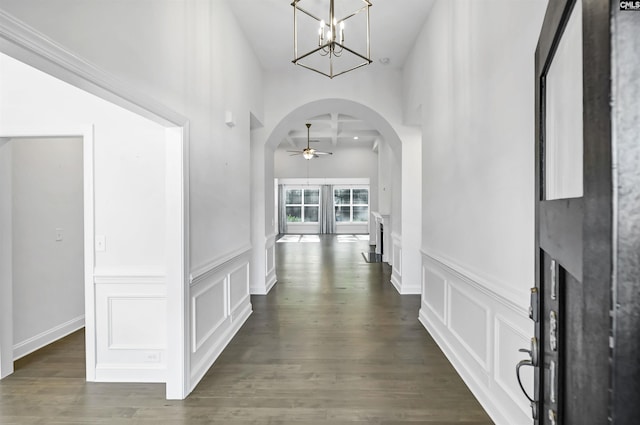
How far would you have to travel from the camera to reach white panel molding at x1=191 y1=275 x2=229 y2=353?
271 centimetres

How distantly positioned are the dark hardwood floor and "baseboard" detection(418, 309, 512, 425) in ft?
0.17

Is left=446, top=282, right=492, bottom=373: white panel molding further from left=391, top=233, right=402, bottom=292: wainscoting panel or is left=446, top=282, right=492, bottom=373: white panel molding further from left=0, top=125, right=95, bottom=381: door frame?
left=0, top=125, right=95, bottom=381: door frame

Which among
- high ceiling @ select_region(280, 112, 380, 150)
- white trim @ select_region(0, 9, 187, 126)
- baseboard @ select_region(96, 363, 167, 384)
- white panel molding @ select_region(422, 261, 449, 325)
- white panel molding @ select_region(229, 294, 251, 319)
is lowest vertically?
baseboard @ select_region(96, 363, 167, 384)

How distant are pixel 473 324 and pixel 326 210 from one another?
41.7ft

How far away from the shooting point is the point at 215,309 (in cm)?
322

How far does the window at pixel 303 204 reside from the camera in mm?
15766

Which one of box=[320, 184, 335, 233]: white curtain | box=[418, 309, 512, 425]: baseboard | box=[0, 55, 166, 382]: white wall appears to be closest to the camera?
box=[418, 309, 512, 425]: baseboard

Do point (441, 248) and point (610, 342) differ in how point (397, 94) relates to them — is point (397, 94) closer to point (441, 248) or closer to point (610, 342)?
point (441, 248)

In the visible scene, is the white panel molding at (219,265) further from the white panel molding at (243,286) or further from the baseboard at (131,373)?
A: the baseboard at (131,373)

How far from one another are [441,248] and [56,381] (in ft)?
11.8

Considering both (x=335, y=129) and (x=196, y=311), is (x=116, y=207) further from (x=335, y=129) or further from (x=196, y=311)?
(x=335, y=129)

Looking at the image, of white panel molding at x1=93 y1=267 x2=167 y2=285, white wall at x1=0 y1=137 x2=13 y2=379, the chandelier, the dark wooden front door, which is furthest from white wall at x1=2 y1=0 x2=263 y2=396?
the dark wooden front door

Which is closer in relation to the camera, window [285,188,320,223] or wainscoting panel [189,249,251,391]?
wainscoting panel [189,249,251,391]

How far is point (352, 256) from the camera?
356 inches
